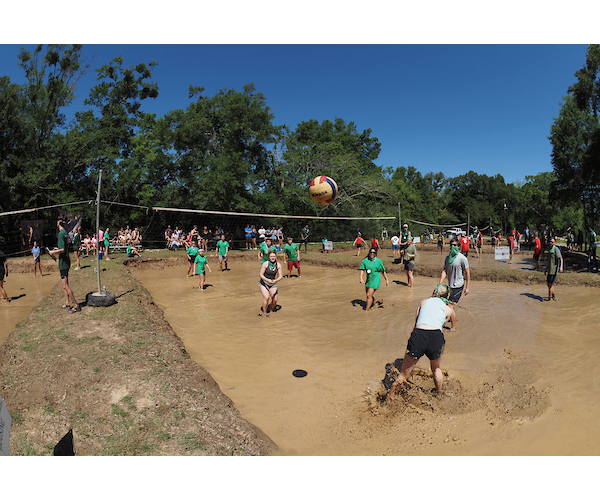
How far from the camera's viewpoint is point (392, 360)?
20.5ft

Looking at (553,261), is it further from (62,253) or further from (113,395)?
(62,253)

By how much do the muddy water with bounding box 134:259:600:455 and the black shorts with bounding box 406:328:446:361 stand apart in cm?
67

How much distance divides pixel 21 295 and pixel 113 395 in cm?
953

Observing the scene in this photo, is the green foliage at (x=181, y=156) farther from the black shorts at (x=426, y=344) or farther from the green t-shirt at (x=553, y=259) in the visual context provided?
the black shorts at (x=426, y=344)

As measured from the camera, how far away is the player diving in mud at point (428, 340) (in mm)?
4672

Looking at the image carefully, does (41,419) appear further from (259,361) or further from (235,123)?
(235,123)

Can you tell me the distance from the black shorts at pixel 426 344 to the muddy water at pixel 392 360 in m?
0.67

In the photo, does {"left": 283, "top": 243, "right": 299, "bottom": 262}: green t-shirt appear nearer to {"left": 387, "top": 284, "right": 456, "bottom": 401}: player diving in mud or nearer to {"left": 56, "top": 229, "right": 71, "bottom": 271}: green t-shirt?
{"left": 56, "top": 229, "right": 71, "bottom": 271}: green t-shirt

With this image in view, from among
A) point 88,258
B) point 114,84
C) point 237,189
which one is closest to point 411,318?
point 88,258

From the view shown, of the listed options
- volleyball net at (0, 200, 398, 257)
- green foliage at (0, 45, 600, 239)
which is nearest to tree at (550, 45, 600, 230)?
green foliage at (0, 45, 600, 239)

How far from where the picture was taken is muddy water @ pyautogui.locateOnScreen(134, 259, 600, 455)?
407 cm

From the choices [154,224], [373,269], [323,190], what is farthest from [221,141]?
[373,269]

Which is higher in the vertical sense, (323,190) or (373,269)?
(323,190)

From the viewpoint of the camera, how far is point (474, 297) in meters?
11.0
